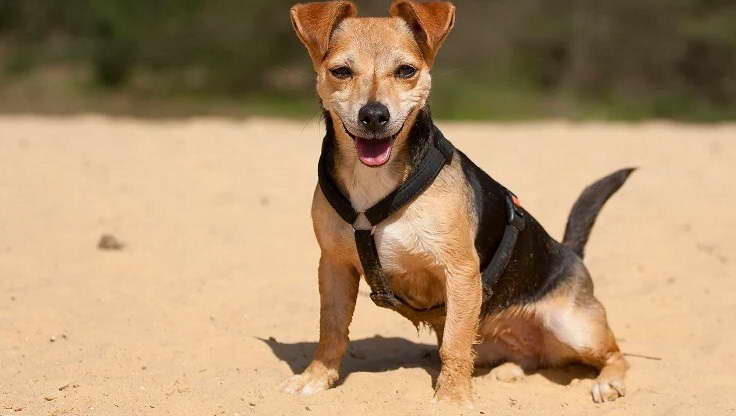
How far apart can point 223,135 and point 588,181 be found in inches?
205

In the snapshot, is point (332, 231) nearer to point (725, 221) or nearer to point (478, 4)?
point (725, 221)

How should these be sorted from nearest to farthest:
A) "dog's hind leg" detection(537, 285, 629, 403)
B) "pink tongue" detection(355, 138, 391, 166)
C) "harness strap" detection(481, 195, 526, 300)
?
"pink tongue" detection(355, 138, 391, 166) → "harness strap" detection(481, 195, 526, 300) → "dog's hind leg" detection(537, 285, 629, 403)

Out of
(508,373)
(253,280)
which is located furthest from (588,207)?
(253,280)

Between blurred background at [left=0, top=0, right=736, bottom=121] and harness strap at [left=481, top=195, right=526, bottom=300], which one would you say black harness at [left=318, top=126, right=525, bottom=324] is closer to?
harness strap at [left=481, top=195, right=526, bottom=300]

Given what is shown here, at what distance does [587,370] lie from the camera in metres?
5.95

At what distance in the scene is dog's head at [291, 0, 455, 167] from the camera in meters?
4.63

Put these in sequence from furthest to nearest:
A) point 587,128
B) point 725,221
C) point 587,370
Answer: point 587,128 → point 725,221 → point 587,370

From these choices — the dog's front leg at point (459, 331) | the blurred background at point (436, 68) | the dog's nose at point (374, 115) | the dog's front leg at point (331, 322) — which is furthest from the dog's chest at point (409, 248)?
the blurred background at point (436, 68)

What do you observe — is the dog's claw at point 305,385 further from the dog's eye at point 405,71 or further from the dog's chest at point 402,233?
the dog's eye at point 405,71

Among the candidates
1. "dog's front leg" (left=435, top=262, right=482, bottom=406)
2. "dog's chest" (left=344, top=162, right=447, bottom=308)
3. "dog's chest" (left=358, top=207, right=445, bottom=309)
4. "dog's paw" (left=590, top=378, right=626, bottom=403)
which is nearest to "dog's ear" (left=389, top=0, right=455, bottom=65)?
"dog's chest" (left=344, top=162, right=447, bottom=308)

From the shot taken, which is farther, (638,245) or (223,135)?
(223,135)

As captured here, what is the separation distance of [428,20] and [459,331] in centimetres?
162

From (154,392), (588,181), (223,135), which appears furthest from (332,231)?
(223,135)

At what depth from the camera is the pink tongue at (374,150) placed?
468 cm
